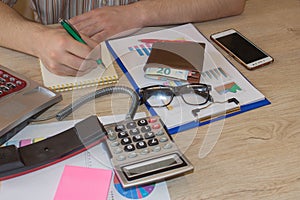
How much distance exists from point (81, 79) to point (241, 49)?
383 millimetres

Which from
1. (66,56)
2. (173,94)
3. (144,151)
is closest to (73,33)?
(66,56)

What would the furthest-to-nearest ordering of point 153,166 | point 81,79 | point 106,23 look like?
point 106,23 → point 81,79 → point 153,166

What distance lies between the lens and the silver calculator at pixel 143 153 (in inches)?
27.9

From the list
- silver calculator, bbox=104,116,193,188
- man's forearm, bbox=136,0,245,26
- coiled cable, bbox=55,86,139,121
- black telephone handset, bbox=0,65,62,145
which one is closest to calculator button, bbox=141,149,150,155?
silver calculator, bbox=104,116,193,188

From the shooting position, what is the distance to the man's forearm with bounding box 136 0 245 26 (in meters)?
1.14

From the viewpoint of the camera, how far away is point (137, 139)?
76cm

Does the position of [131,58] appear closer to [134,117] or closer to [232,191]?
[134,117]

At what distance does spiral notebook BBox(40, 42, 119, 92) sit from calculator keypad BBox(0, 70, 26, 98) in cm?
6

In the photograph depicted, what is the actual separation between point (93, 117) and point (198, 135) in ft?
0.65

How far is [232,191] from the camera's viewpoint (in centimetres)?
71

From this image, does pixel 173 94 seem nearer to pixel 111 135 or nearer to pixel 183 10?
pixel 111 135

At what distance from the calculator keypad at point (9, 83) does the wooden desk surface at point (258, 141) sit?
6cm

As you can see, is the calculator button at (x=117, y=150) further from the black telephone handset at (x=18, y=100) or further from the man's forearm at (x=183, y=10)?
the man's forearm at (x=183, y=10)

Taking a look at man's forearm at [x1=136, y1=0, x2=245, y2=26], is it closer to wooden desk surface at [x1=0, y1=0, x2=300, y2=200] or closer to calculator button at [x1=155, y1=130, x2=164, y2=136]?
wooden desk surface at [x1=0, y1=0, x2=300, y2=200]
